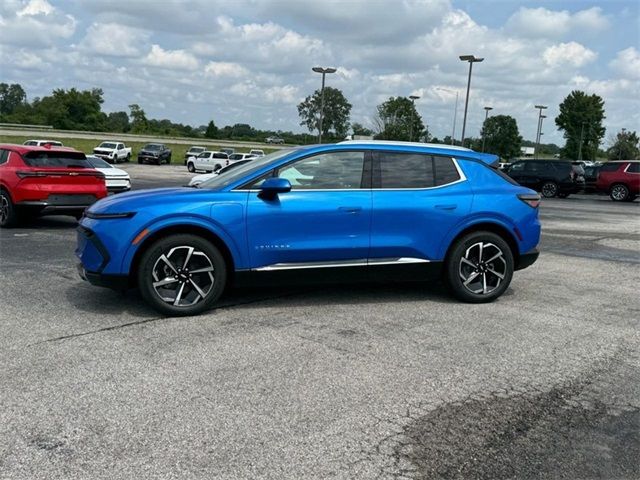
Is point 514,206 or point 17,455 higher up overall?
point 514,206

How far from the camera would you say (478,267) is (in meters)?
6.07

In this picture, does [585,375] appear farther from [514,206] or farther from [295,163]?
[295,163]

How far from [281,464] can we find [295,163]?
3.29 m

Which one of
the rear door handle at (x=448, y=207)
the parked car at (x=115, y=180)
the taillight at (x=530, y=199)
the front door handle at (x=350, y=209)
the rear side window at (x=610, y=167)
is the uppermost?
the rear side window at (x=610, y=167)

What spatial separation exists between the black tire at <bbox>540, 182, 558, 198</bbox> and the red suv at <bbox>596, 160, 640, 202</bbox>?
7.24 feet

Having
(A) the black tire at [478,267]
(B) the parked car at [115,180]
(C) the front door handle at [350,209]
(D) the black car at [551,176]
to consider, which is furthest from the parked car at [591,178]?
(C) the front door handle at [350,209]

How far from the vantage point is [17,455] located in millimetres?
2893

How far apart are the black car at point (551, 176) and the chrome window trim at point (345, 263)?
22.6 metres

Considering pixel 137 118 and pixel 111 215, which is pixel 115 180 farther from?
pixel 137 118

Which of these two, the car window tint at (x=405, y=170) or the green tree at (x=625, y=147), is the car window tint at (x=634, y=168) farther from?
the green tree at (x=625, y=147)

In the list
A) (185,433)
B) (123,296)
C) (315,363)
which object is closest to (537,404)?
(315,363)

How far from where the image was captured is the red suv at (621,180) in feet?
85.1

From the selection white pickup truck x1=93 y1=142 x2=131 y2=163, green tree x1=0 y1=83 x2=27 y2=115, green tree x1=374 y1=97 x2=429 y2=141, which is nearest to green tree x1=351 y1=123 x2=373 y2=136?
green tree x1=374 y1=97 x2=429 y2=141

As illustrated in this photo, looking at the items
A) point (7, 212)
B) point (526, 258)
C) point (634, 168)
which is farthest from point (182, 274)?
point (634, 168)
